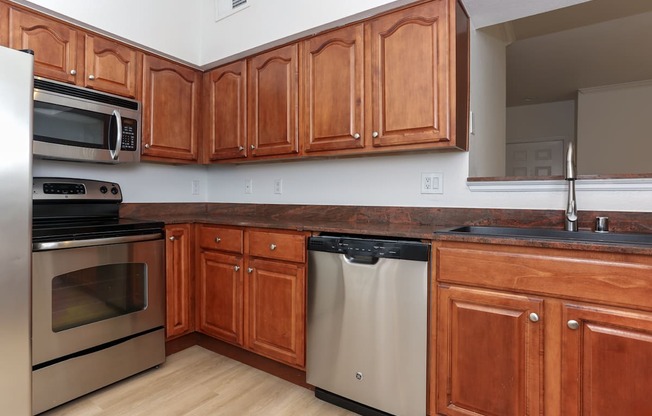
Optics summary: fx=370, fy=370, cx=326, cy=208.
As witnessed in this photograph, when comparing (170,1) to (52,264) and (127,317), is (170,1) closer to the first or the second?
(52,264)

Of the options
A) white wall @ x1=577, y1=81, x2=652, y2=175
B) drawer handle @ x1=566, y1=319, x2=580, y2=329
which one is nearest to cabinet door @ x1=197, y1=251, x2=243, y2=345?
drawer handle @ x1=566, y1=319, x2=580, y2=329

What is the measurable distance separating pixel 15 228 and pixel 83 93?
101cm

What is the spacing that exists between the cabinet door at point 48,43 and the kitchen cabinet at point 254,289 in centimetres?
120

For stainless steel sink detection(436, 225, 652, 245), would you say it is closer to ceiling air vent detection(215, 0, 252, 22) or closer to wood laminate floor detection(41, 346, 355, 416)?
wood laminate floor detection(41, 346, 355, 416)

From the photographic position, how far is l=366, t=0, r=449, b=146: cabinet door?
1.87 metres

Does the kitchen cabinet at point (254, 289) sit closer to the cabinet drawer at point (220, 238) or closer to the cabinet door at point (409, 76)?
the cabinet drawer at point (220, 238)

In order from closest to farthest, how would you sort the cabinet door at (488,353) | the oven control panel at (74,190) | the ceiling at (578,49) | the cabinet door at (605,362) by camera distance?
the cabinet door at (605,362)
the cabinet door at (488,353)
the oven control panel at (74,190)
the ceiling at (578,49)

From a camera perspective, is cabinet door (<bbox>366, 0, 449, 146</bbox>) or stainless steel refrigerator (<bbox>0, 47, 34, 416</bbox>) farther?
cabinet door (<bbox>366, 0, 449, 146</bbox>)

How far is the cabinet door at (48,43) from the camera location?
196 cm

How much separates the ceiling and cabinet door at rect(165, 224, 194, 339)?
2.81 meters

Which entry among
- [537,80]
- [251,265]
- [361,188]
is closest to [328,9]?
[361,188]

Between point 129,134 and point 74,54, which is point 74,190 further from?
point 74,54

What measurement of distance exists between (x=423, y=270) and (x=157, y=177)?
7.32 ft

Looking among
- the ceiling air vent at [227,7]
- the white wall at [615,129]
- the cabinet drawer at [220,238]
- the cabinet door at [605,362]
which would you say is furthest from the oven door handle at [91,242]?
the white wall at [615,129]
